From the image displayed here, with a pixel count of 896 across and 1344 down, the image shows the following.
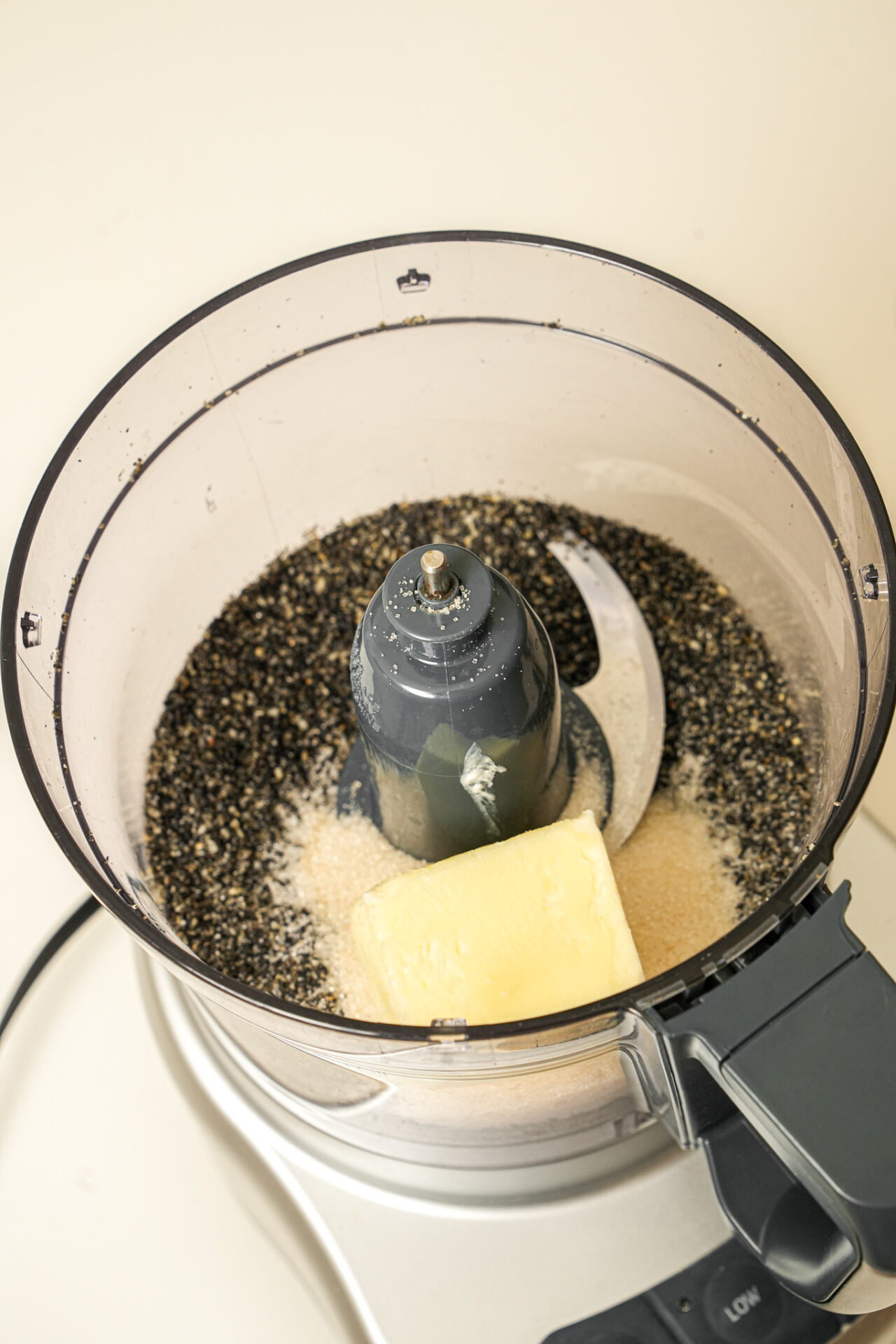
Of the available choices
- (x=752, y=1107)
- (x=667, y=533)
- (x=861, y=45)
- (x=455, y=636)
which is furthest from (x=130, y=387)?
(x=861, y=45)

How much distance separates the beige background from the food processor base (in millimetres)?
225

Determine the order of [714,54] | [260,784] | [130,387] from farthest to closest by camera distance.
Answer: [714,54] < [260,784] < [130,387]

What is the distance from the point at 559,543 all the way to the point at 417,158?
319 millimetres

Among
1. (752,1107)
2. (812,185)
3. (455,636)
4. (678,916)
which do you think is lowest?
(752,1107)

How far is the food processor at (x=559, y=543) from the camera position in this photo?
18.2 inches

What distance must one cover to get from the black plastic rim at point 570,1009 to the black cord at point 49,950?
6.7 inches

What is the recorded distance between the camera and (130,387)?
0.66 meters

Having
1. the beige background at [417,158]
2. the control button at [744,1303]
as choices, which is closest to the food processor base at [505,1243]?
the control button at [744,1303]

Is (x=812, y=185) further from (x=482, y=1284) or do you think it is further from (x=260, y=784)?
(x=482, y=1284)

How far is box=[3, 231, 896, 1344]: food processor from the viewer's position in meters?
0.46

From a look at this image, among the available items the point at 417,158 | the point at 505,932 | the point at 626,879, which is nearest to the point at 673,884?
the point at 626,879

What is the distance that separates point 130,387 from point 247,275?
0.22 meters

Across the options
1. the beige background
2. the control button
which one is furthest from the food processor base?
the beige background

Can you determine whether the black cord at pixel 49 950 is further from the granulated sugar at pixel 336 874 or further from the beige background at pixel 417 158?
the granulated sugar at pixel 336 874
